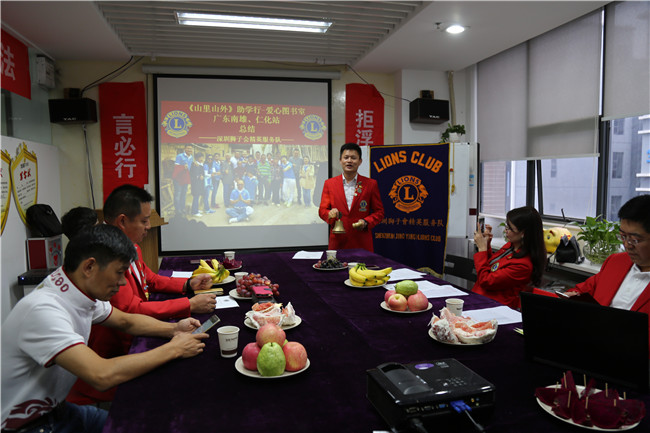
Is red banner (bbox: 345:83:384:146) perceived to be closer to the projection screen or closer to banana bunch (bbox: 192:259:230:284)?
the projection screen

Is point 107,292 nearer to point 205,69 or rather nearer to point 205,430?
point 205,430

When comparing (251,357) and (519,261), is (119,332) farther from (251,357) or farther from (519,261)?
(519,261)

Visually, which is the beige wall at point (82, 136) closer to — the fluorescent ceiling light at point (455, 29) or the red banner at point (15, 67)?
the red banner at point (15, 67)

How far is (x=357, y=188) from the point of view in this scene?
4.06m

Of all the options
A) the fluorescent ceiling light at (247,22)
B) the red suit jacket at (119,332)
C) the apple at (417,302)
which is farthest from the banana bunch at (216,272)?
the fluorescent ceiling light at (247,22)

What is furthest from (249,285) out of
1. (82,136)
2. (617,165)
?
(82,136)

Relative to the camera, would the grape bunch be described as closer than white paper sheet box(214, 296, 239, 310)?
No

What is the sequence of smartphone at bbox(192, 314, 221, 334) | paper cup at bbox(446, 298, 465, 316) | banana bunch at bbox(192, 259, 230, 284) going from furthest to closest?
banana bunch at bbox(192, 259, 230, 284) < paper cup at bbox(446, 298, 465, 316) < smartphone at bbox(192, 314, 221, 334)

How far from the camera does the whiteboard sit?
15.5ft

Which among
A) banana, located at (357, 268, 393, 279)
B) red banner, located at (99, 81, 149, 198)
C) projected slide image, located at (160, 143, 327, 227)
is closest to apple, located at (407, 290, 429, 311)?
banana, located at (357, 268, 393, 279)

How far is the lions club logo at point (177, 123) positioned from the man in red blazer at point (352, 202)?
208 centimetres

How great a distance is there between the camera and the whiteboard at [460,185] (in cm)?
472

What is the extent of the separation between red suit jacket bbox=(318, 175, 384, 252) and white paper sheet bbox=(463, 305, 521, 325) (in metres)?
2.02

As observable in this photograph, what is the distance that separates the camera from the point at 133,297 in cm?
189
